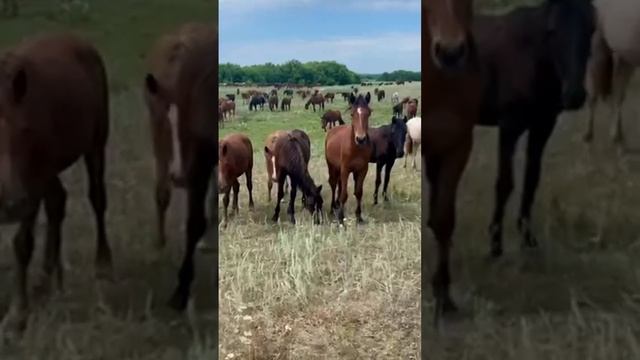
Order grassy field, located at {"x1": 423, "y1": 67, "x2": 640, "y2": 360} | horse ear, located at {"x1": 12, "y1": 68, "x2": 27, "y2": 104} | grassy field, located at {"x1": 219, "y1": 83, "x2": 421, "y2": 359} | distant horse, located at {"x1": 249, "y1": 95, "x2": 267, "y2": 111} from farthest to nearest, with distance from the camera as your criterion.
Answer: distant horse, located at {"x1": 249, "y1": 95, "x2": 267, "y2": 111} < grassy field, located at {"x1": 219, "y1": 83, "x2": 421, "y2": 359} < grassy field, located at {"x1": 423, "y1": 67, "x2": 640, "y2": 360} < horse ear, located at {"x1": 12, "y1": 68, "x2": 27, "y2": 104}

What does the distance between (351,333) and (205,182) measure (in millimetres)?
927

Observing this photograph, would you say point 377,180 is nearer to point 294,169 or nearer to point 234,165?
point 294,169

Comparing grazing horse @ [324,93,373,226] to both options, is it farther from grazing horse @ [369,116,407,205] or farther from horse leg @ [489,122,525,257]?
horse leg @ [489,122,525,257]

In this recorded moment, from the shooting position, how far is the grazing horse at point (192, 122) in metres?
2.55

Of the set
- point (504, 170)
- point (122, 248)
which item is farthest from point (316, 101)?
point (122, 248)

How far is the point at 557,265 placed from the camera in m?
2.63

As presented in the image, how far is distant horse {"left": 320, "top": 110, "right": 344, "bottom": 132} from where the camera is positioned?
3803 mm

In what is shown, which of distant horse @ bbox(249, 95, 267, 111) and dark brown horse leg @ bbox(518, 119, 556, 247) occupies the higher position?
distant horse @ bbox(249, 95, 267, 111)

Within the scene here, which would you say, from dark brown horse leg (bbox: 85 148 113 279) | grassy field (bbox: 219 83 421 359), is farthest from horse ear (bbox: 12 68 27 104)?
grassy field (bbox: 219 83 421 359)

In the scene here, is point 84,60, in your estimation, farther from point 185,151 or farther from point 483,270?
point 483,270

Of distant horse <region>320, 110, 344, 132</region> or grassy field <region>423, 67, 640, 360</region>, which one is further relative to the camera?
distant horse <region>320, 110, 344, 132</region>

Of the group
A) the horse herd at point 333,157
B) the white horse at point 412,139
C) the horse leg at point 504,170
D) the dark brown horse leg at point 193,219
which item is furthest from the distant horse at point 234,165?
the horse leg at point 504,170

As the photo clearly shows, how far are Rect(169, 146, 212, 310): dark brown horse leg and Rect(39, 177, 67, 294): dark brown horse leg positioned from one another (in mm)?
408

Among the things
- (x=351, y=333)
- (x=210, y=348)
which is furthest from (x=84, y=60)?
(x=351, y=333)
